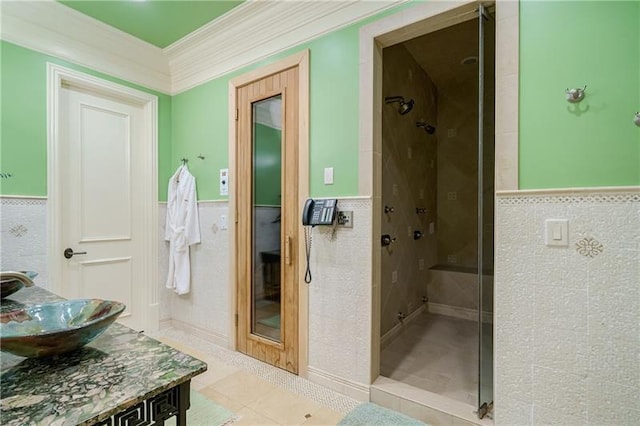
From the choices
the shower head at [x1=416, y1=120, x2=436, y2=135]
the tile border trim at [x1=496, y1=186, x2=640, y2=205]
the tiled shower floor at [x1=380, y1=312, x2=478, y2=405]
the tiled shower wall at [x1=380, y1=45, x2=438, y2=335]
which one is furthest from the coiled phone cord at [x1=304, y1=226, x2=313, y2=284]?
the shower head at [x1=416, y1=120, x2=436, y2=135]

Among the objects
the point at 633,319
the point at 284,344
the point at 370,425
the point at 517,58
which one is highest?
the point at 517,58

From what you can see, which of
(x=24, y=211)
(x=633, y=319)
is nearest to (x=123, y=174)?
(x=24, y=211)

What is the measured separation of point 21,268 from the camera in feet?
7.62

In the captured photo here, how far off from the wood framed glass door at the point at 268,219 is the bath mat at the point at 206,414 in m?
0.58

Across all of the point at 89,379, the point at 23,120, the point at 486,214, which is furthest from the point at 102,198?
the point at 486,214

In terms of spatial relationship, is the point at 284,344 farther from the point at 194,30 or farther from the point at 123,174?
the point at 194,30

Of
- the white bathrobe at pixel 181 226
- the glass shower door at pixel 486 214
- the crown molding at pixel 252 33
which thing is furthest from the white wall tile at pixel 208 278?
the glass shower door at pixel 486 214

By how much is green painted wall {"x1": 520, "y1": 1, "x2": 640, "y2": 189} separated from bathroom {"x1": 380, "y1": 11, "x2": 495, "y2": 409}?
0.61 feet

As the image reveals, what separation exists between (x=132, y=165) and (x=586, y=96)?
3.47 metres

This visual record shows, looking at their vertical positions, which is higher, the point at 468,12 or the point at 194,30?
the point at 194,30

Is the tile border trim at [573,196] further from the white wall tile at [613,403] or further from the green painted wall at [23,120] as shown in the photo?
the green painted wall at [23,120]

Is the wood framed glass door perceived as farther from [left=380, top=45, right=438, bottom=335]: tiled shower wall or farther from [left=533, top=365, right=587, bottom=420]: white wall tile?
[left=533, top=365, right=587, bottom=420]: white wall tile

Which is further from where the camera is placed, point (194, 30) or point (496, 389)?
point (194, 30)

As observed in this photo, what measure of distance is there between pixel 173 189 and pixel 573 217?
125 inches
